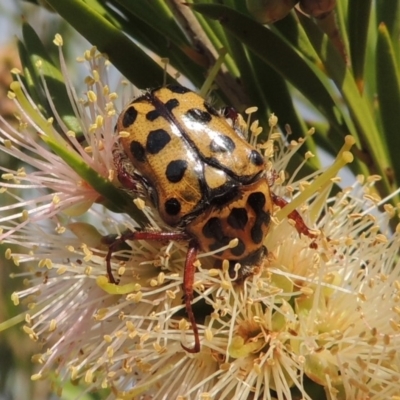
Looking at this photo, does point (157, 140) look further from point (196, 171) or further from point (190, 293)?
point (190, 293)

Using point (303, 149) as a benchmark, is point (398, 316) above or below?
below

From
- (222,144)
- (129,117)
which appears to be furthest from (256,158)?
(129,117)

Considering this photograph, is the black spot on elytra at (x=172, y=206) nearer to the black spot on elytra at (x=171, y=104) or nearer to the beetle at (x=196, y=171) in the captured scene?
the beetle at (x=196, y=171)

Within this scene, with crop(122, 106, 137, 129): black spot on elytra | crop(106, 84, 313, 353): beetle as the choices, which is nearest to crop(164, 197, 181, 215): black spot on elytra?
crop(106, 84, 313, 353): beetle

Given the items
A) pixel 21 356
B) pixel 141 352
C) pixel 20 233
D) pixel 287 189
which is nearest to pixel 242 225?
pixel 287 189

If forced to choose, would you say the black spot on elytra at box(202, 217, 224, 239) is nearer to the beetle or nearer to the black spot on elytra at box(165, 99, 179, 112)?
the beetle

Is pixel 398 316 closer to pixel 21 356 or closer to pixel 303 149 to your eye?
pixel 303 149
